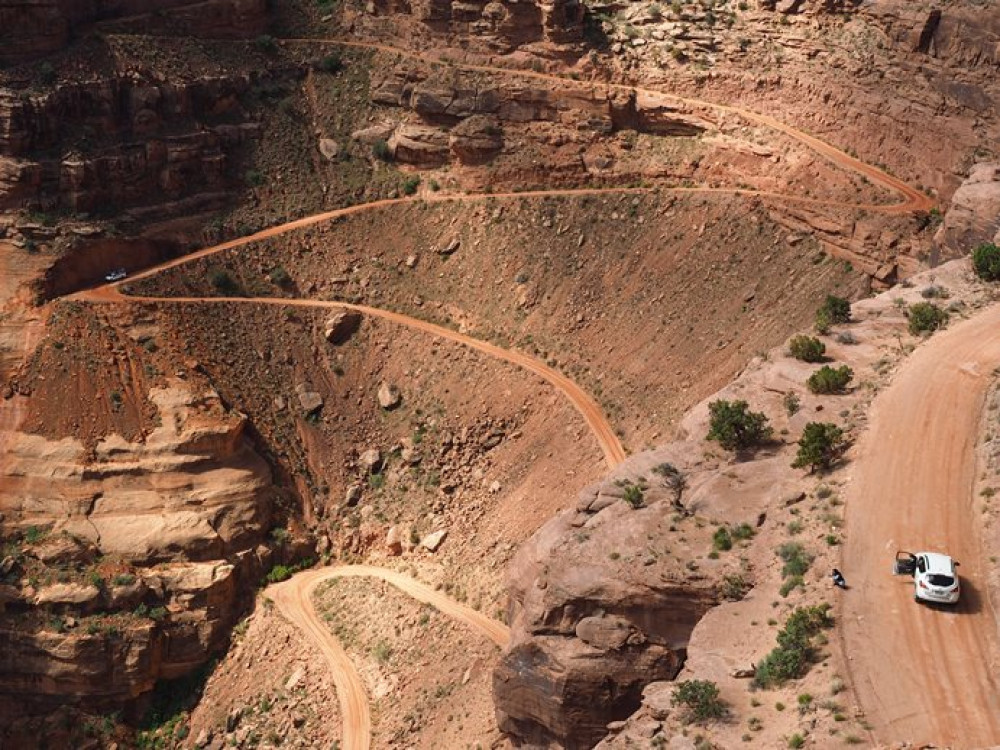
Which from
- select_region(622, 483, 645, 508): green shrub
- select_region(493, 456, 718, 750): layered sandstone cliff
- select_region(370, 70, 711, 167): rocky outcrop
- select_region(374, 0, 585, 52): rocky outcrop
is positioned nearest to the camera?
select_region(493, 456, 718, 750): layered sandstone cliff

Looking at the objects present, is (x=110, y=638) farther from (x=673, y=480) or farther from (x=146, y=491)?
(x=673, y=480)

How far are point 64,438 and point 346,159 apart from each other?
83.2ft

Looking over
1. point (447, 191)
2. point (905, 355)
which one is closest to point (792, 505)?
point (905, 355)

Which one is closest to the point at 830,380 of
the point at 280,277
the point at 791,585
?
the point at 791,585

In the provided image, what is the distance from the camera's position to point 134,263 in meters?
Answer: 73.8

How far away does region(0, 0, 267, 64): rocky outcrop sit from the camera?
7356 cm

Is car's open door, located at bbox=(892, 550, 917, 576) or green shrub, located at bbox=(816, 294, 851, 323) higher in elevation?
green shrub, located at bbox=(816, 294, 851, 323)

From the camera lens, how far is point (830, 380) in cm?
4634

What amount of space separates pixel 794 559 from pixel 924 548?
3.77 meters

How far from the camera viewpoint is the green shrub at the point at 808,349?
4875 cm

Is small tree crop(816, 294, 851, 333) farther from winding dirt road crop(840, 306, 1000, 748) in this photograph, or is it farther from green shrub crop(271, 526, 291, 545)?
green shrub crop(271, 526, 291, 545)

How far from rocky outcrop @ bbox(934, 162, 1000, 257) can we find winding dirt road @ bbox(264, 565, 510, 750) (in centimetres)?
2713

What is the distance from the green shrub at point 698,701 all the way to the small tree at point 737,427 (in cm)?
1106

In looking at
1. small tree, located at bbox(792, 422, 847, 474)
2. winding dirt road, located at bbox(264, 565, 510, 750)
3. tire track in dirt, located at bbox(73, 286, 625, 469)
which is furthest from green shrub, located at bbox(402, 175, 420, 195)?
small tree, located at bbox(792, 422, 847, 474)
